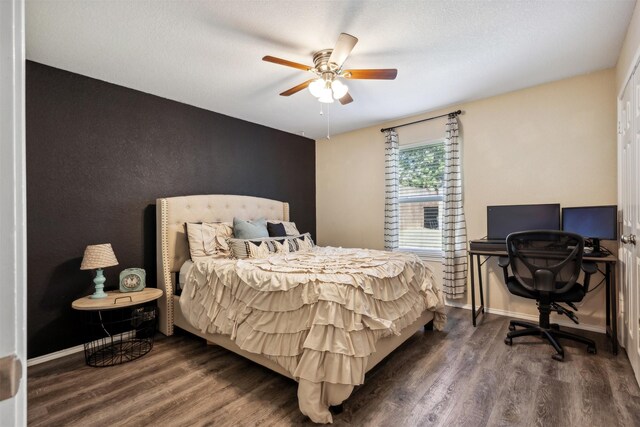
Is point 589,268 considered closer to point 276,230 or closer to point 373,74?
point 373,74

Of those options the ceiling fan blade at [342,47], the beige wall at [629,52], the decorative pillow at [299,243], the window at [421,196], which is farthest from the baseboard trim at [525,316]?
the ceiling fan blade at [342,47]

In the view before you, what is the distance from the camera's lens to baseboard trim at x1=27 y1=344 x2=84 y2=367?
7.76 feet

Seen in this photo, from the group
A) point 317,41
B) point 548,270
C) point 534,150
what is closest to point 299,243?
point 317,41

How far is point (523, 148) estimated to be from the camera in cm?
319

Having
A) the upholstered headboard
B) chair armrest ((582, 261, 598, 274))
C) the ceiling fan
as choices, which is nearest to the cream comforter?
the upholstered headboard

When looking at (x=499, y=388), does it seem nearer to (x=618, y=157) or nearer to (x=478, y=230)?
(x=478, y=230)

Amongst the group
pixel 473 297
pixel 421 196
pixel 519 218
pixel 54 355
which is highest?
pixel 421 196

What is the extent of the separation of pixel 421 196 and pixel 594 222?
1761mm

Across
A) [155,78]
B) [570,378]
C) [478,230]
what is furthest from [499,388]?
[155,78]

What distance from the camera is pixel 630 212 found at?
214 cm

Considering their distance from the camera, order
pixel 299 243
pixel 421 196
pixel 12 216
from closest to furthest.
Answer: pixel 12 216, pixel 299 243, pixel 421 196

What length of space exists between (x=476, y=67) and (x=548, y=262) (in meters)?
1.80

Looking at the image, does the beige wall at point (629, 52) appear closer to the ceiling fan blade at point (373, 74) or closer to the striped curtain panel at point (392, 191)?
the ceiling fan blade at point (373, 74)

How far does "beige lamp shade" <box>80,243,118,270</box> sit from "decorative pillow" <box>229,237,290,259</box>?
1.02 m
